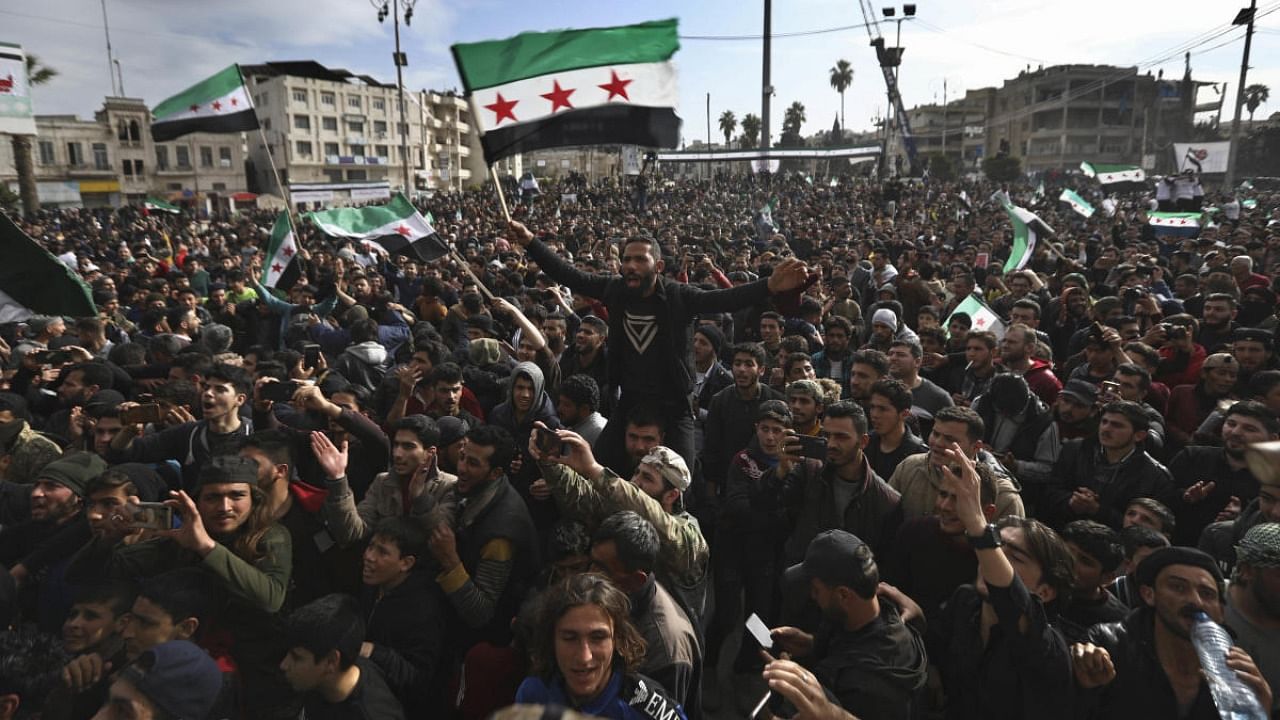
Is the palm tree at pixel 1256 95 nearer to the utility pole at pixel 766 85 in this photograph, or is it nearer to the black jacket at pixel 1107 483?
the utility pole at pixel 766 85

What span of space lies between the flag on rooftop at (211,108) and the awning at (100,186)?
70985mm

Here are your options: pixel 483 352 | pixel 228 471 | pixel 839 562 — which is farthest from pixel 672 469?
pixel 483 352

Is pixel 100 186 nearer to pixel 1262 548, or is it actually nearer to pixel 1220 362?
pixel 1220 362

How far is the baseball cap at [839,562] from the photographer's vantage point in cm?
244

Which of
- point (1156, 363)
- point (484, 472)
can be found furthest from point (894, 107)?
point (484, 472)

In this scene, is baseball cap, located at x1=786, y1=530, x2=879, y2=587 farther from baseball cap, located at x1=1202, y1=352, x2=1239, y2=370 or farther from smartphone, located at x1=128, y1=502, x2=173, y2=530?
baseball cap, located at x1=1202, y1=352, x2=1239, y2=370

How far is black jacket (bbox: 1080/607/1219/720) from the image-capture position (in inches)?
95.0

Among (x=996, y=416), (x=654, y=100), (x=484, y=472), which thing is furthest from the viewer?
(x=654, y=100)

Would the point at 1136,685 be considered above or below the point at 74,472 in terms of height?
below

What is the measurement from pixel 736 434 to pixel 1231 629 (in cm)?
290

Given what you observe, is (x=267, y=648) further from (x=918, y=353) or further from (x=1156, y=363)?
(x=1156, y=363)

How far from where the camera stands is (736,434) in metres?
5.05

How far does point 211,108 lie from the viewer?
1097 centimetres

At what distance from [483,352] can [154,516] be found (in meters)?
3.49
